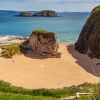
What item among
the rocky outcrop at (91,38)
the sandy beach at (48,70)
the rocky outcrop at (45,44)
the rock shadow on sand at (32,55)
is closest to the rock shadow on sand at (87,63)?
the sandy beach at (48,70)

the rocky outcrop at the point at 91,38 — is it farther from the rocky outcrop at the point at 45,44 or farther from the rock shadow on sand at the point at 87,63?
the rocky outcrop at the point at 45,44

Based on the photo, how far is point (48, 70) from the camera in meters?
47.8

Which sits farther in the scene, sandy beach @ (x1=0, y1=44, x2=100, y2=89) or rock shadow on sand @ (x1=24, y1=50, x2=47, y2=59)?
rock shadow on sand @ (x1=24, y1=50, x2=47, y2=59)

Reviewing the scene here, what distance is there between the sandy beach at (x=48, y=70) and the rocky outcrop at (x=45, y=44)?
40.6 inches

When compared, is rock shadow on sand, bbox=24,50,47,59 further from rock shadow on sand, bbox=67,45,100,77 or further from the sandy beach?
rock shadow on sand, bbox=67,45,100,77

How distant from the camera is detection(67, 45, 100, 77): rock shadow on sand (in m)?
46.9

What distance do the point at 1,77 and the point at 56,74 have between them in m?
6.82

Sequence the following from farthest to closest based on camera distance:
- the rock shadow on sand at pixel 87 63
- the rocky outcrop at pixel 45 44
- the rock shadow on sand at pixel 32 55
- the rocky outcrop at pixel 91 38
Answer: the rocky outcrop at pixel 91 38 → the rocky outcrop at pixel 45 44 → the rock shadow on sand at pixel 32 55 → the rock shadow on sand at pixel 87 63

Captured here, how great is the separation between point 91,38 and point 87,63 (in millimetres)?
6750

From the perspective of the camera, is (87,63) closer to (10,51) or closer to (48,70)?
(48,70)

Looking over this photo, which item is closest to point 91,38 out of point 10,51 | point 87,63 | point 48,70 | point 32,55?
point 87,63

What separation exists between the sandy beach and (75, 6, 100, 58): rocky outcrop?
1302mm

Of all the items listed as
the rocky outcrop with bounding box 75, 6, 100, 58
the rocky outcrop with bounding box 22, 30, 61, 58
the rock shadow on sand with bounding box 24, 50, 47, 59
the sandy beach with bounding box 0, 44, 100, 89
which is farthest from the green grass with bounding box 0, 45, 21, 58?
the rocky outcrop with bounding box 75, 6, 100, 58

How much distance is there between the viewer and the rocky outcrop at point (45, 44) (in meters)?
54.3
